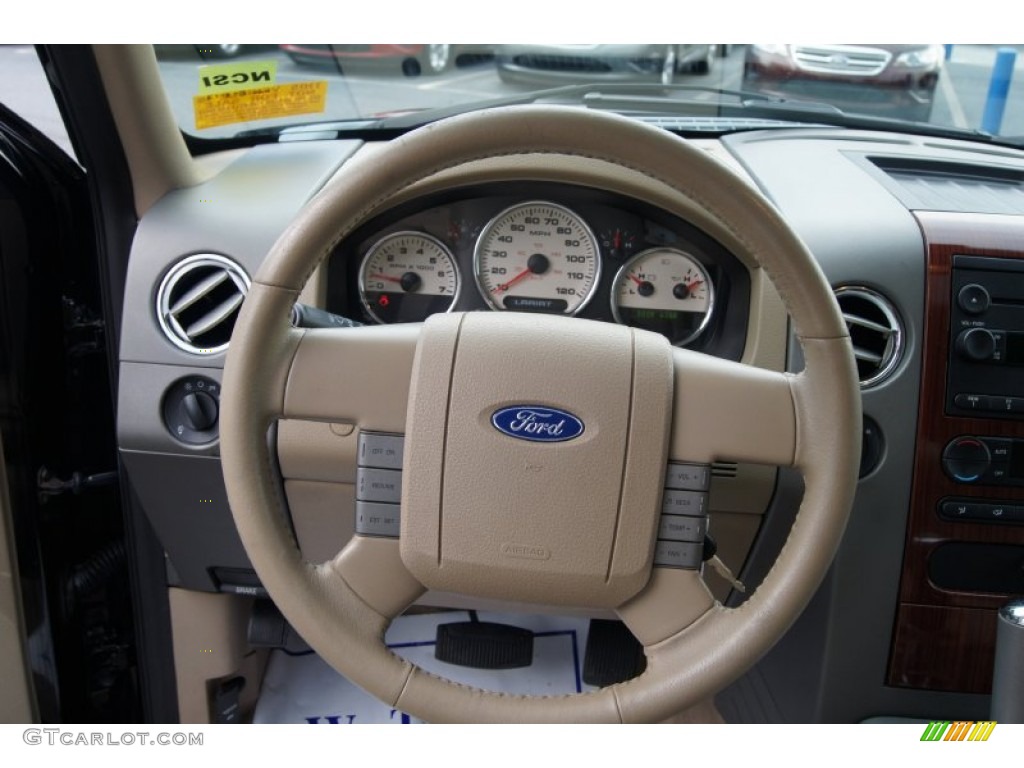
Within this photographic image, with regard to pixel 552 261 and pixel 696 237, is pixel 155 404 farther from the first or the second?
pixel 696 237

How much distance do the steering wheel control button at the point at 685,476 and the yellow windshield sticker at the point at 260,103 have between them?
3.06 feet

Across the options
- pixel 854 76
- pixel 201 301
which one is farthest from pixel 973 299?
pixel 201 301

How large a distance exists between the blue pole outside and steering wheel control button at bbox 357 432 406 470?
1.30m

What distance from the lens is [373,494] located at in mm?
1075

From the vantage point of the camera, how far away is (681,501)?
1.05 meters

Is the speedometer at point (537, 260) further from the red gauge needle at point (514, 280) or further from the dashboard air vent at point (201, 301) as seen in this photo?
the dashboard air vent at point (201, 301)

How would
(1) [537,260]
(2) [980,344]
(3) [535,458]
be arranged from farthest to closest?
(1) [537,260]
(2) [980,344]
(3) [535,458]

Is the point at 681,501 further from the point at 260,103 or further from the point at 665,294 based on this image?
the point at 260,103

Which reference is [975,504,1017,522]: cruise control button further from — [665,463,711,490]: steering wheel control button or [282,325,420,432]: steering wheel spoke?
[282,325,420,432]: steering wheel spoke

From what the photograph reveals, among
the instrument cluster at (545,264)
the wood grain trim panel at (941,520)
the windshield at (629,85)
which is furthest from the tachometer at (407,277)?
the wood grain trim panel at (941,520)

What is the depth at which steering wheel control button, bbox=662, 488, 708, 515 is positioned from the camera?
1046 millimetres

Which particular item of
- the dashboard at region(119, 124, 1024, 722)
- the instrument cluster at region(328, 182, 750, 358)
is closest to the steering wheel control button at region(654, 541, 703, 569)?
the dashboard at region(119, 124, 1024, 722)

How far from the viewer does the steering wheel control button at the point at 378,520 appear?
107cm

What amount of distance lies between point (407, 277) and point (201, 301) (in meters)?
0.31
